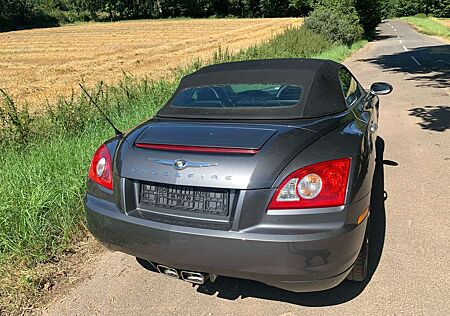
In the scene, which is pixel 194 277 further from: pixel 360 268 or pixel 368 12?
pixel 368 12

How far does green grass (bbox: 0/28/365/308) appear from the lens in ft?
10.1

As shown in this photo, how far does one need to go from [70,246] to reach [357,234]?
2419 mm

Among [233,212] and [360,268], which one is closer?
[233,212]

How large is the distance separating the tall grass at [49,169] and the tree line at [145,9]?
62.2 metres

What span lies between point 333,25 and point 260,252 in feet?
80.0

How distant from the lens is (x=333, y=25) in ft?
77.4

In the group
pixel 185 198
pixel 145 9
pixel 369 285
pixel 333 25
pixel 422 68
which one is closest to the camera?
pixel 185 198

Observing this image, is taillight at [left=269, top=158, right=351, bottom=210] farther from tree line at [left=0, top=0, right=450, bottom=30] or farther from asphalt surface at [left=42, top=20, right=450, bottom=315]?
tree line at [left=0, top=0, right=450, bottom=30]

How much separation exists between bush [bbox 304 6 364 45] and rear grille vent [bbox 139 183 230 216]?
22984 millimetres

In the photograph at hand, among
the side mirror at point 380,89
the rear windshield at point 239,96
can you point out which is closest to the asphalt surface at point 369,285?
the side mirror at point 380,89

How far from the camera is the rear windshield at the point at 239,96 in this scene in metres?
2.89

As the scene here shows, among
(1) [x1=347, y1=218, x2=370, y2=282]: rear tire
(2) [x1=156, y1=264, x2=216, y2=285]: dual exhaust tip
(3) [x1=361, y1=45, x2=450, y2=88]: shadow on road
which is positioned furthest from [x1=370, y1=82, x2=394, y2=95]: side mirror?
(3) [x1=361, y1=45, x2=450, y2=88]: shadow on road

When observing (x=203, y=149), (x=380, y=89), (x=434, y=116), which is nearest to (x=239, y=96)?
(x=203, y=149)

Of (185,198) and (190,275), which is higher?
(185,198)
